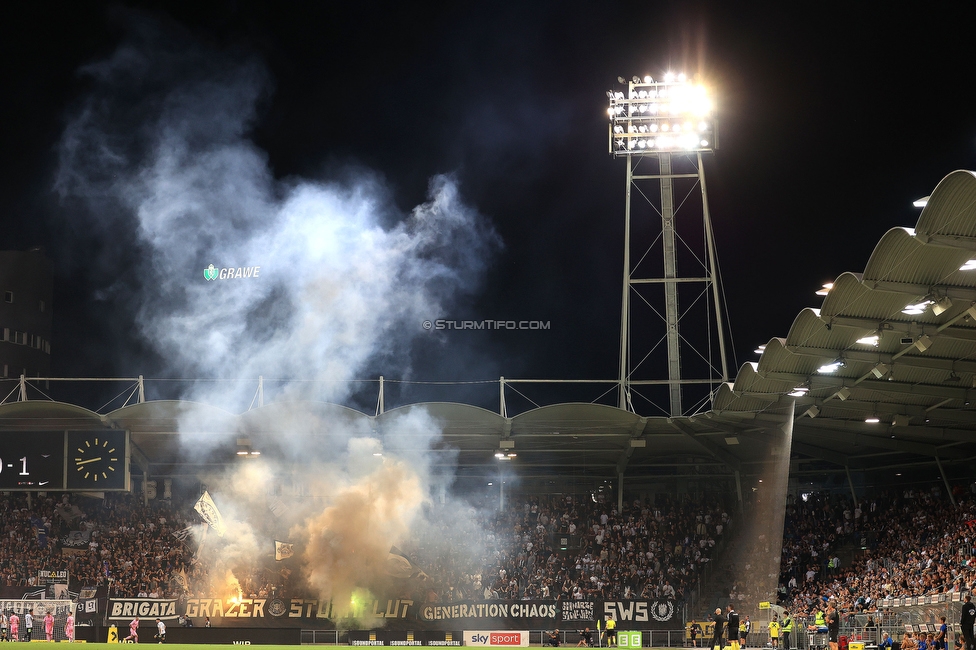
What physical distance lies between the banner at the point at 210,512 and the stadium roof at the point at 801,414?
2365 millimetres

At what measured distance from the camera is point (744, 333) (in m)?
56.9

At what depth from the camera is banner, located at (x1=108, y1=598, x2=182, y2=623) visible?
3981 centimetres

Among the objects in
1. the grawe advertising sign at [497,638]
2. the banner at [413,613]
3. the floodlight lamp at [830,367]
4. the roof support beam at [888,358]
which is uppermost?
the roof support beam at [888,358]

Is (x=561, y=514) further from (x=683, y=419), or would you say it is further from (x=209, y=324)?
(x=209, y=324)

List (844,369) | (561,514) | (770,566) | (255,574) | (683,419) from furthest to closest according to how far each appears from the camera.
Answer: (561,514)
(255,574)
(683,419)
(770,566)
(844,369)

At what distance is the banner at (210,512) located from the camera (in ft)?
142

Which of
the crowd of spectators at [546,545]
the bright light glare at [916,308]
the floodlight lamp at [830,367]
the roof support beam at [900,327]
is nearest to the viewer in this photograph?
the bright light glare at [916,308]

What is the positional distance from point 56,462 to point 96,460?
4.71ft

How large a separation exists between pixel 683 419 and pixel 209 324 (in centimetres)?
2062

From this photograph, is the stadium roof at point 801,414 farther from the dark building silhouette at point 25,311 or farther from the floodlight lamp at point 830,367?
the dark building silhouette at point 25,311

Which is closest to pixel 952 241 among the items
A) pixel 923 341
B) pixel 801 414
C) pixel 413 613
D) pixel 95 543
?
pixel 923 341

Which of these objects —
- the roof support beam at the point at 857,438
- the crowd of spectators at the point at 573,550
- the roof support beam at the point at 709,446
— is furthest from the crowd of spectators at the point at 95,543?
the roof support beam at the point at 857,438

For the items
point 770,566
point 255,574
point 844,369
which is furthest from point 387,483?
point 844,369

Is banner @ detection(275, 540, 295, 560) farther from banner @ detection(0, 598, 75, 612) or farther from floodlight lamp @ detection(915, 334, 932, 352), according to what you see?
floodlight lamp @ detection(915, 334, 932, 352)
